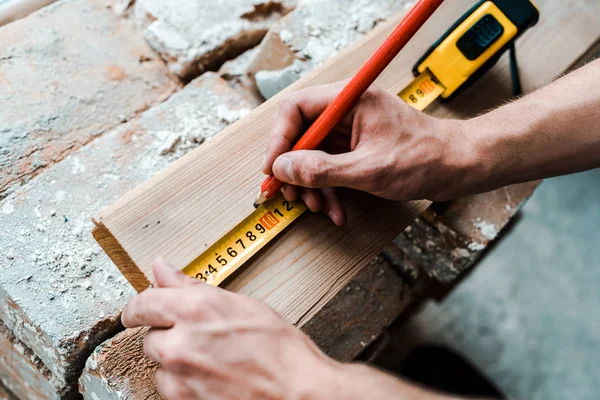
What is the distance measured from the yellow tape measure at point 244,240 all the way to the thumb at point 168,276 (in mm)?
73

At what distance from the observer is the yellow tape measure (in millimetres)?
1028

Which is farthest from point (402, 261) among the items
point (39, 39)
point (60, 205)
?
point (39, 39)

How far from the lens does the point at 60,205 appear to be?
4.34ft

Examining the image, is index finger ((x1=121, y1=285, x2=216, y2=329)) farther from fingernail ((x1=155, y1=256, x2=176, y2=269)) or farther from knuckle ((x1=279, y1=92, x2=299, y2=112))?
knuckle ((x1=279, y1=92, x2=299, y2=112))

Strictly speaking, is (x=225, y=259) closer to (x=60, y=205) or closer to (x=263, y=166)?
(x=263, y=166)

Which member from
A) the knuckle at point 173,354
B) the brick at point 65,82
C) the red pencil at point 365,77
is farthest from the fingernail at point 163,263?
the brick at point 65,82

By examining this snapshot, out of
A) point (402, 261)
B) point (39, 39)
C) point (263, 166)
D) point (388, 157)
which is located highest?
point (39, 39)

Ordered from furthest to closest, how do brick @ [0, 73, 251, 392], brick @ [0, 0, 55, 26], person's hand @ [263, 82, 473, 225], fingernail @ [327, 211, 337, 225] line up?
brick @ [0, 0, 55, 26]
brick @ [0, 73, 251, 392]
fingernail @ [327, 211, 337, 225]
person's hand @ [263, 82, 473, 225]

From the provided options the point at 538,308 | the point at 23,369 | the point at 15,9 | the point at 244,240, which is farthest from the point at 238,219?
the point at 538,308

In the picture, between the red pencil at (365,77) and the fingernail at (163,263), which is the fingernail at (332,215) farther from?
the fingernail at (163,263)

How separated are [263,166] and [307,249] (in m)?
0.21

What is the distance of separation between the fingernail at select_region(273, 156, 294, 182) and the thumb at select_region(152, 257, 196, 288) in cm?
27

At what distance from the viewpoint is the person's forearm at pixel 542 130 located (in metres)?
1.13

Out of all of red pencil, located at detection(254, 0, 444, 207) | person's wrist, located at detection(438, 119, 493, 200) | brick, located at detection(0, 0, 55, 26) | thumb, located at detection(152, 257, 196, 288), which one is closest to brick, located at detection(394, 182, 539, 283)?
person's wrist, located at detection(438, 119, 493, 200)
